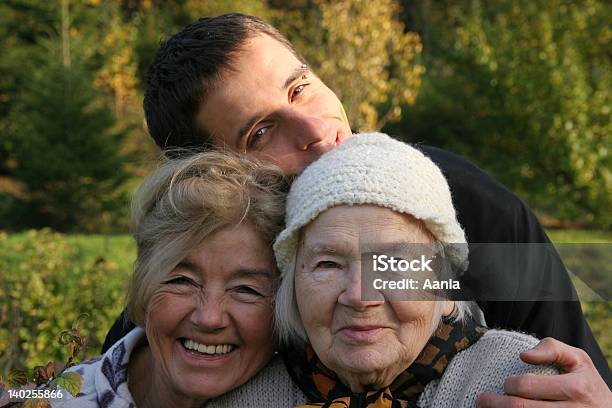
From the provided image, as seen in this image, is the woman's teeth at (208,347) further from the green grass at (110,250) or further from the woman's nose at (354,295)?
the green grass at (110,250)

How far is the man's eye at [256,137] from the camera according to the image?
2.86 metres

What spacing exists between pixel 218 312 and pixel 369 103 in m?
13.4

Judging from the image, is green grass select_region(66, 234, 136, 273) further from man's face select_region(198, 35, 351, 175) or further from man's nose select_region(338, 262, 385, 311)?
Answer: man's nose select_region(338, 262, 385, 311)

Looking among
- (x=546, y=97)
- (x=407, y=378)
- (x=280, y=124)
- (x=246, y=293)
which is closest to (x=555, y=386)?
(x=407, y=378)

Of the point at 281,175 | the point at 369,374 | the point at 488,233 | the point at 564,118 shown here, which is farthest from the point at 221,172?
the point at 564,118

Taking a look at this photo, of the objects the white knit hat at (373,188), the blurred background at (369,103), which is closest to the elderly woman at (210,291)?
the white knit hat at (373,188)

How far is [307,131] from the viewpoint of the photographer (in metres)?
2.76

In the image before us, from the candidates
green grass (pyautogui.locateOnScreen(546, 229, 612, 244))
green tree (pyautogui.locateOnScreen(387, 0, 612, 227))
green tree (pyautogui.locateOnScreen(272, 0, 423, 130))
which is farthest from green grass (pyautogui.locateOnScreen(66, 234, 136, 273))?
green grass (pyautogui.locateOnScreen(546, 229, 612, 244))

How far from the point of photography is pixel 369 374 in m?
2.03

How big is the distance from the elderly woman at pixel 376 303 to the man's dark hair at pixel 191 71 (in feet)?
2.99

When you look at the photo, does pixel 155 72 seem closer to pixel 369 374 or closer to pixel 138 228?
pixel 138 228

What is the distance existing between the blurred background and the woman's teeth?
4.77 meters

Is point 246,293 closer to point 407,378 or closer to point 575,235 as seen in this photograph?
point 407,378

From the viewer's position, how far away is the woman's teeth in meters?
2.23
